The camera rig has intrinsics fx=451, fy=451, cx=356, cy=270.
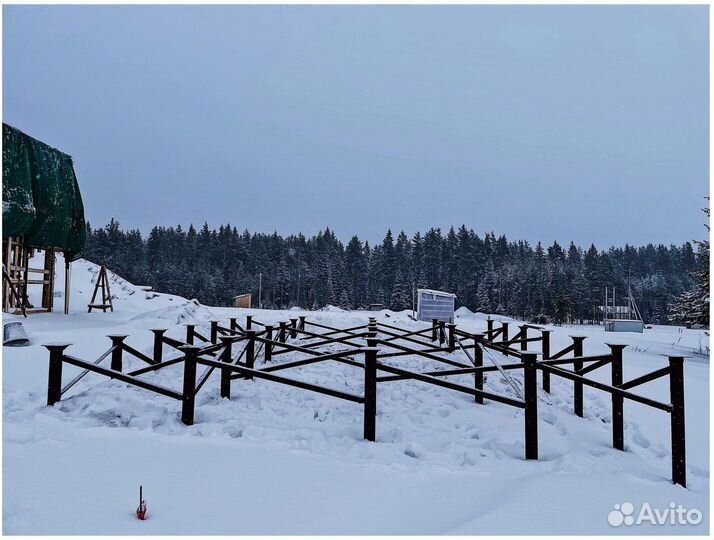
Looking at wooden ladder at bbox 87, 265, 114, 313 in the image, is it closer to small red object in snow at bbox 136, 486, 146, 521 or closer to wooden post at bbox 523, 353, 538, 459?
small red object in snow at bbox 136, 486, 146, 521

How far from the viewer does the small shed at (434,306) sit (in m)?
22.5

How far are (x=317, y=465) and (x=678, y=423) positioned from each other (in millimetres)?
3633

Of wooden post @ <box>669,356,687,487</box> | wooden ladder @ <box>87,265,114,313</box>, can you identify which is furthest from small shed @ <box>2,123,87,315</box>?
wooden post @ <box>669,356,687,487</box>

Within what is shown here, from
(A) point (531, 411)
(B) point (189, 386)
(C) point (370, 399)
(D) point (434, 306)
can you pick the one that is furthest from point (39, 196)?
(A) point (531, 411)

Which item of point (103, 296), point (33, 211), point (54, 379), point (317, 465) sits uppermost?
point (33, 211)

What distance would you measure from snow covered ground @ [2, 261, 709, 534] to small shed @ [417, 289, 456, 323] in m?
14.8

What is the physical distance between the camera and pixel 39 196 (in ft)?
51.7

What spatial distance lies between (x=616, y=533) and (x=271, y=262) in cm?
9641

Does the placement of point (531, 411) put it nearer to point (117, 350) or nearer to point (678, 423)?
point (678, 423)

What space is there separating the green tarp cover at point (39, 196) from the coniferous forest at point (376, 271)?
6004cm

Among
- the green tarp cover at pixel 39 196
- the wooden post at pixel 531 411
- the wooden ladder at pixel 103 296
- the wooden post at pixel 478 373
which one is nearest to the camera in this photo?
the wooden post at pixel 531 411

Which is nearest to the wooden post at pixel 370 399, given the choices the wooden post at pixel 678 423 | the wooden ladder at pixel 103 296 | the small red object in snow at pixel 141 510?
the small red object in snow at pixel 141 510

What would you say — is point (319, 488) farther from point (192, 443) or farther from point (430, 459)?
point (192, 443)

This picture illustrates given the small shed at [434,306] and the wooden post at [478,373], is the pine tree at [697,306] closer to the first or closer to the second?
the small shed at [434,306]
